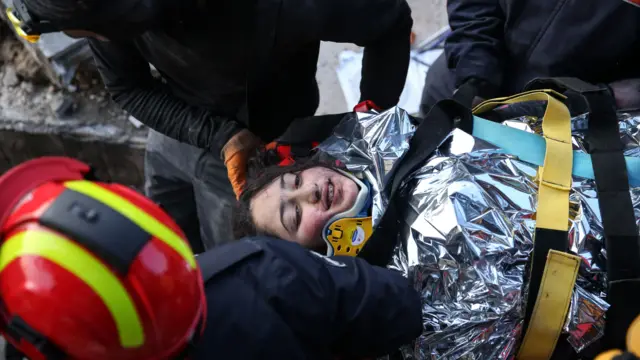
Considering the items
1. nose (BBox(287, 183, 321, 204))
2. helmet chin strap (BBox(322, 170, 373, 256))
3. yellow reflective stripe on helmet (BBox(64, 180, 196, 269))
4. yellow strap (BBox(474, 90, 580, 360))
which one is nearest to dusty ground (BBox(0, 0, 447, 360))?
nose (BBox(287, 183, 321, 204))

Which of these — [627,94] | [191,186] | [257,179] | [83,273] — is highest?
[627,94]

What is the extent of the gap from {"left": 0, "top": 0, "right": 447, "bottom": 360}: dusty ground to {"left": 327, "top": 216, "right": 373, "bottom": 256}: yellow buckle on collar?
170 centimetres

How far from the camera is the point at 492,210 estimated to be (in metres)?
1.42

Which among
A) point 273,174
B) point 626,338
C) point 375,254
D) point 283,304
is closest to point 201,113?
point 273,174

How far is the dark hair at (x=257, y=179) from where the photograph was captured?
5.95 feet

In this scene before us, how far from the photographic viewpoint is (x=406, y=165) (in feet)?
5.13

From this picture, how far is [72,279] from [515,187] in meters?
1.05

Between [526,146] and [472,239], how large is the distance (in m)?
0.32

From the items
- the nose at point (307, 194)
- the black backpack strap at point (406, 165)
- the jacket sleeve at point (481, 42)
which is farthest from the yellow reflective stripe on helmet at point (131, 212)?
the jacket sleeve at point (481, 42)

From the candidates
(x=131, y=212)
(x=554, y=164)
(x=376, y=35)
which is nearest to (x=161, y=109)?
(x=376, y=35)

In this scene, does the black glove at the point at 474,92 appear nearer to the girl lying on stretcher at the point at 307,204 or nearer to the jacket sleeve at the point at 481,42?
the jacket sleeve at the point at 481,42

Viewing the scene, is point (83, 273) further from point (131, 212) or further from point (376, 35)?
point (376, 35)

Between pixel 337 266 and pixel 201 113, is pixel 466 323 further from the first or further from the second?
pixel 201 113

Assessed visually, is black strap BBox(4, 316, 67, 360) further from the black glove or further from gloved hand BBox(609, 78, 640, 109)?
gloved hand BBox(609, 78, 640, 109)
